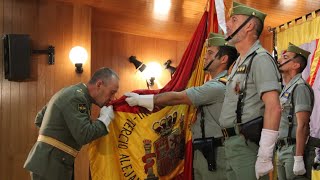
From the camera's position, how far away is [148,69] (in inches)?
269

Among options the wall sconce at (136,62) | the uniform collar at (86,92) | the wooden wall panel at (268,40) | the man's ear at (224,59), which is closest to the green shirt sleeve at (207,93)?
the man's ear at (224,59)

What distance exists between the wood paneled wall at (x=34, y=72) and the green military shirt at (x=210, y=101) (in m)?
2.35

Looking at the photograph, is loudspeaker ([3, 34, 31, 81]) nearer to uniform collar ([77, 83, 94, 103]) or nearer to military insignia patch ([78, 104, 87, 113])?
uniform collar ([77, 83, 94, 103])

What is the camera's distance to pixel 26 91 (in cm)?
474

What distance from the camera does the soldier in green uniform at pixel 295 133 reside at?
3.47 m

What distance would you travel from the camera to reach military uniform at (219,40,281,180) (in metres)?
2.30

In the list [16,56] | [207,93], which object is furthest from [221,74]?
[16,56]

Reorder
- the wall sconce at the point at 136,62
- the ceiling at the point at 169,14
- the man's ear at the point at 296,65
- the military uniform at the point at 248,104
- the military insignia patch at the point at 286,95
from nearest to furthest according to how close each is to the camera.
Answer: the military uniform at the point at 248,104, the military insignia patch at the point at 286,95, the man's ear at the point at 296,65, the ceiling at the point at 169,14, the wall sconce at the point at 136,62

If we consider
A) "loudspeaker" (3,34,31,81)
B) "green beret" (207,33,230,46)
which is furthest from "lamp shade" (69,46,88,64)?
"green beret" (207,33,230,46)

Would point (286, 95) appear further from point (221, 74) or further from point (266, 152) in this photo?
point (266, 152)

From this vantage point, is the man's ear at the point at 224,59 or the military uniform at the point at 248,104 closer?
the military uniform at the point at 248,104

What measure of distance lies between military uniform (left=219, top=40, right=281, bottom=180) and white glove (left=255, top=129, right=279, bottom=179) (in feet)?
0.46

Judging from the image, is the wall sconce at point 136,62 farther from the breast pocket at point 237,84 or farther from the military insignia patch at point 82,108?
the breast pocket at point 237,84

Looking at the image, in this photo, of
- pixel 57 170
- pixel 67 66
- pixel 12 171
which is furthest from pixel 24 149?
pixel 57 170
